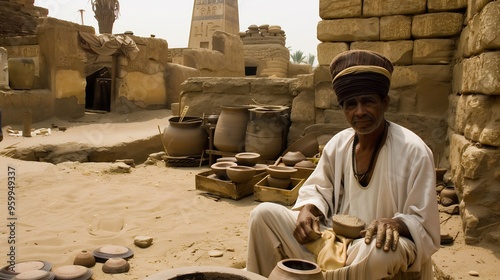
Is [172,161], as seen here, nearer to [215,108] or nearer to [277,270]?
[215,108]

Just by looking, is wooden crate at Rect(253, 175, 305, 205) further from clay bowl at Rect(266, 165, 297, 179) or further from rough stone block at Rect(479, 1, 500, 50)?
rough stone block at Rect(479, 1, 500, 50)

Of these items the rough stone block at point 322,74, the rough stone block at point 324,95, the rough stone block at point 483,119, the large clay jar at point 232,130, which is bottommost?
the large clay jar at point 232,130

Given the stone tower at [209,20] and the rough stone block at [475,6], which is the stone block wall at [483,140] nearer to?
the rough stone block at [475,6]

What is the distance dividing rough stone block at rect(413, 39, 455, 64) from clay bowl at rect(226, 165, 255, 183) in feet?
7.49

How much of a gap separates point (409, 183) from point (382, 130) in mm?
339

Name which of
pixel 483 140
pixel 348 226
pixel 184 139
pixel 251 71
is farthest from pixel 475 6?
pixel 251 71

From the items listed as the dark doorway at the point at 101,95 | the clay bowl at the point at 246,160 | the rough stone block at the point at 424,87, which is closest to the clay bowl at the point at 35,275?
the clay bowl at the point at 246,160

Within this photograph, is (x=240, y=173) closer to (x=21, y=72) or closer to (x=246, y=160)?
(x=246, y=160)

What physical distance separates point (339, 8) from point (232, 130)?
2.11 meters

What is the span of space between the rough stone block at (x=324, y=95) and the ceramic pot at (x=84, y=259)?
3626mm

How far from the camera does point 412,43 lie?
502cm

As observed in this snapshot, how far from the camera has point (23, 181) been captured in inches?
208

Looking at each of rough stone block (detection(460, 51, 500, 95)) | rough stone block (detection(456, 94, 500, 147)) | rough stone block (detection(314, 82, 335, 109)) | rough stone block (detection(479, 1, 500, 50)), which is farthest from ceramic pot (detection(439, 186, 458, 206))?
rough stone block (detection(314, 82, 335, 109))

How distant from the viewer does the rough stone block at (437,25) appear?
15.8 feet
